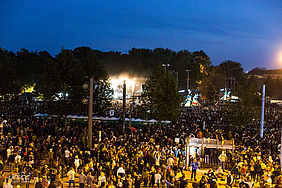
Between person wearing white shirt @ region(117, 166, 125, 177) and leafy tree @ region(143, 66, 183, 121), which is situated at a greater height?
leafy tree @ region(143, 66, 183, 121)

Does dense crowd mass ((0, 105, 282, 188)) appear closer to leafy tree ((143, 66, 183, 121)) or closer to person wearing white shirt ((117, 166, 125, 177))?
person wearing white shirt ((117, 166, 125, 177))

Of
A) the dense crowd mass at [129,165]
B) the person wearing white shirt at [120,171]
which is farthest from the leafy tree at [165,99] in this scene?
the person wearing white shirt at [120,171]

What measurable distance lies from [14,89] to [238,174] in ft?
101

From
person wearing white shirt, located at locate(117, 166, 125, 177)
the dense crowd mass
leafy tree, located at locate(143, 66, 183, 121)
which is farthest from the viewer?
leafy tree, located at locate(143, 66, 183, 121)

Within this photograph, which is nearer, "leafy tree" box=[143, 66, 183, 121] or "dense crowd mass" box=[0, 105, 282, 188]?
"dense crowd mass" box=[0, 105, 282, 188]

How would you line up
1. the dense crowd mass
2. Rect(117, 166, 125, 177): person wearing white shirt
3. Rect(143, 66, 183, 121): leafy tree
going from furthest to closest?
1. Rect(143, 66, 183, 121): leafy tree
2. Rect(117, 166, 125, 177): person wearing white shirt
3. the dense crowd mass

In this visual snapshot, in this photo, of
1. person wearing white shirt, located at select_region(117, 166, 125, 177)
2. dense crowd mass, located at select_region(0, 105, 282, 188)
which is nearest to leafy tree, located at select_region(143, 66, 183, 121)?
dense crowd mass, located at select_region(0, 105, 282, 188)

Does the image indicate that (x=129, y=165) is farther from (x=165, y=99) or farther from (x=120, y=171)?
(x=165, y=99)

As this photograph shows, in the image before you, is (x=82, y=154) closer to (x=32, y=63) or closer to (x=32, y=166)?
(x=32, y=166)

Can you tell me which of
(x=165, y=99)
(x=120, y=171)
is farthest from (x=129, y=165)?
(x=165, y=99)

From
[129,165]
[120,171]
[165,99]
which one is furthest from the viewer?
[165,99]

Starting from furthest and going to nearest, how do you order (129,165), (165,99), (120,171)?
(165,99), (129,165), (120,171)

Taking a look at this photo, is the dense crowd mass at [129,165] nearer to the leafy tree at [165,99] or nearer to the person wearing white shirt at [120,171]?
the person wearing white shirt at [120,171]

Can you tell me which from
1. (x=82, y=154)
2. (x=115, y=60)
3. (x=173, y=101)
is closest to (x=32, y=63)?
(x=115, y=60)
